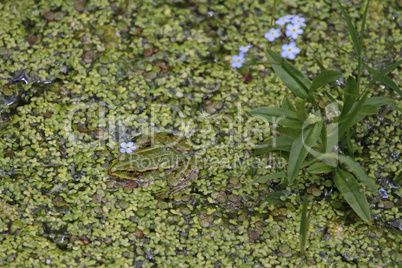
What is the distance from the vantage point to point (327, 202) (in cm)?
294

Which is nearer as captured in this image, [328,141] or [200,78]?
[328,141]

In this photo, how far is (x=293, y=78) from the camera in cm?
271

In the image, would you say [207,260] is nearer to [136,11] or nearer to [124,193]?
[124,193]

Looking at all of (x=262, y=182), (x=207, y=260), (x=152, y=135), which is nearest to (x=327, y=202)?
(x=262, y=182)

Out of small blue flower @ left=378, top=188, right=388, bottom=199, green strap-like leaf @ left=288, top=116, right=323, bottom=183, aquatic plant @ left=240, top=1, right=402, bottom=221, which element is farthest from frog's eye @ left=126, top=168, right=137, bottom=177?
small blue flower @ left=378, top=188, right=388, bottom=199

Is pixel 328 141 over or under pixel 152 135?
over

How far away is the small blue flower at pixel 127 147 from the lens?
3.08 metres

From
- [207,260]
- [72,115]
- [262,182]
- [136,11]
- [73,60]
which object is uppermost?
[136,11]

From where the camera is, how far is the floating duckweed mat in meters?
2.71

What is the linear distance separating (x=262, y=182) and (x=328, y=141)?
0.53 m

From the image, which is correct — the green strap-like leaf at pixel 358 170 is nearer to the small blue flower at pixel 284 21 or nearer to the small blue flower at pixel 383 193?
the small blue flower at pixel 383 193

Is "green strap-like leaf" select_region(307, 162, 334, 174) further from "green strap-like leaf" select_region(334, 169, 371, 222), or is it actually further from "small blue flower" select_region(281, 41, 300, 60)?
"small blue flower" select_region(281, 41, 300, 60)

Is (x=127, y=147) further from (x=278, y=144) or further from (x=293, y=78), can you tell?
(x=293, y=78)

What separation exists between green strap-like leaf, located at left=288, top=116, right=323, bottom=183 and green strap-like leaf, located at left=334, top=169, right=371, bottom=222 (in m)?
0.43
